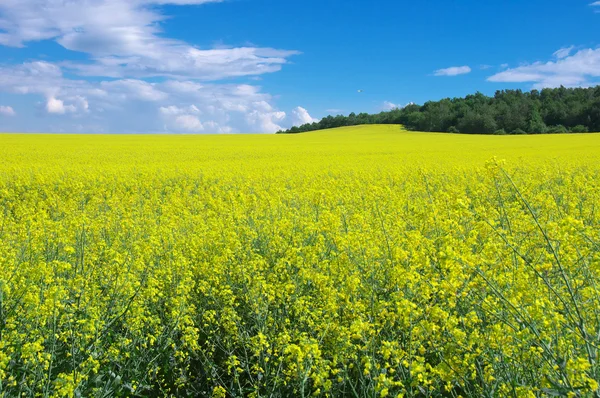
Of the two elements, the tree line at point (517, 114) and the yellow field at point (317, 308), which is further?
the tree line at point (517, 114)

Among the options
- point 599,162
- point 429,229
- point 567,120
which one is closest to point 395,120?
point 567,120

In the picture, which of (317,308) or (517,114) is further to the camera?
(517,114)

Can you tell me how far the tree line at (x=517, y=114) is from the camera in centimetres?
5472

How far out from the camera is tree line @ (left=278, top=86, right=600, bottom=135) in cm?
5472

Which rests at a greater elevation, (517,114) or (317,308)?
(517,114)

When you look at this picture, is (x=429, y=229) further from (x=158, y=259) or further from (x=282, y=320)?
(x=158, y=259)

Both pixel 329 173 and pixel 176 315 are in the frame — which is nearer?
pixel 176 315

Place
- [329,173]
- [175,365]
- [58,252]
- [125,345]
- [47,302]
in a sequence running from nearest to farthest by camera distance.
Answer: [47,302], [125,345], [175,365], [58,252], [329,173]

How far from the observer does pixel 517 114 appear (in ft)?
188

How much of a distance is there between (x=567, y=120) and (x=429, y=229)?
59292mm

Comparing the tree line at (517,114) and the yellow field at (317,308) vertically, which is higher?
the tree line at (517,114)

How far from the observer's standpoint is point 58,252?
18.0 feet

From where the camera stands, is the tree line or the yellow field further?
the tree line

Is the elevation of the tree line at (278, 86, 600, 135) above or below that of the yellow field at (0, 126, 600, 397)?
above
